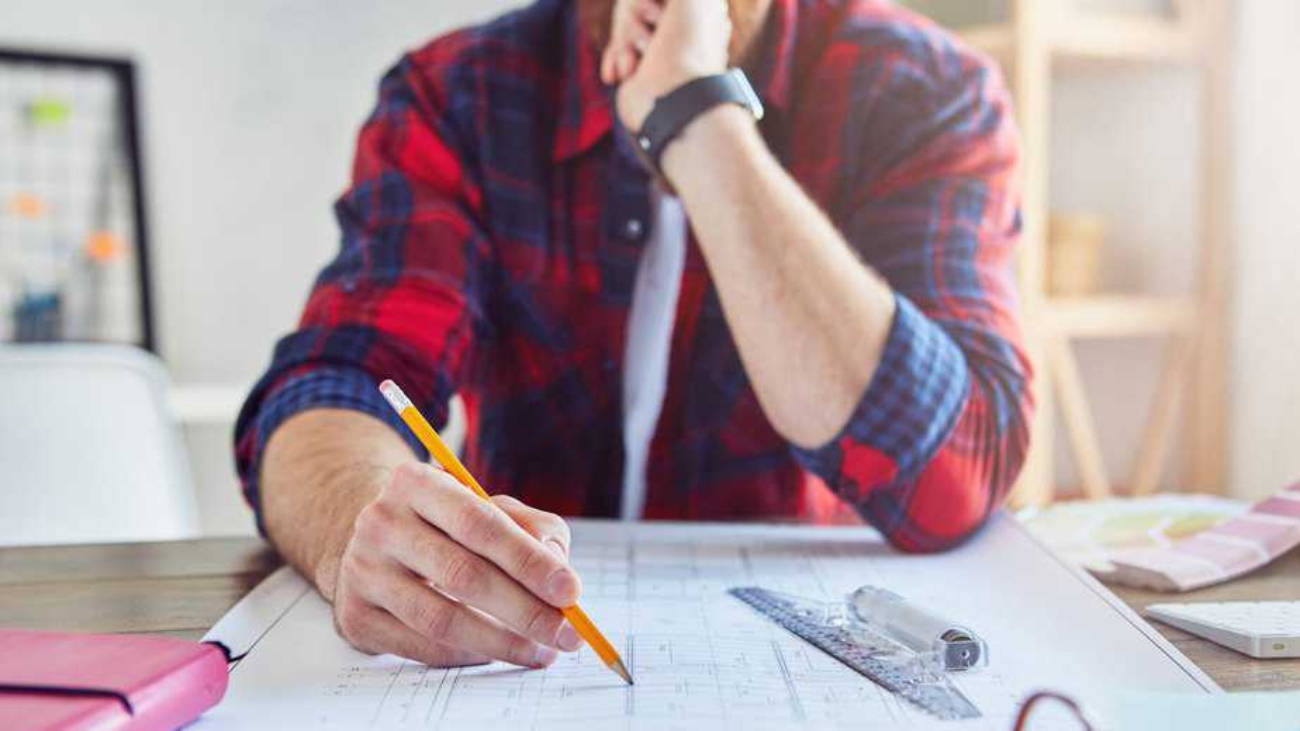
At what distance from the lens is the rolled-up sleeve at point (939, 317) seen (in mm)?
765

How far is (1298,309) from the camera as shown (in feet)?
6.06

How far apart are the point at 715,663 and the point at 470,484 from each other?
139 millimetres

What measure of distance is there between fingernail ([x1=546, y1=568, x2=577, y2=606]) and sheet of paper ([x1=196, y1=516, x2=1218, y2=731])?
0.13 ft

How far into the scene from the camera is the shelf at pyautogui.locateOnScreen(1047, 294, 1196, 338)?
195cm

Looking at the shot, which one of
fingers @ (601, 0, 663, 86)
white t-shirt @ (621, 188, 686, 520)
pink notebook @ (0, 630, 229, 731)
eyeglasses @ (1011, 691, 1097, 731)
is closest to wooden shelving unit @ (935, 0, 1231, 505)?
white t-shirt @ (621, 188, 686, 520)

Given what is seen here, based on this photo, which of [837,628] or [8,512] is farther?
[8,512]

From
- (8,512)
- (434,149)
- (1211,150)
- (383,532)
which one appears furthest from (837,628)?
(1211,150)

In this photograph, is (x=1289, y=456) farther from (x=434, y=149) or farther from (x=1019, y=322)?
(x=434, y=149)

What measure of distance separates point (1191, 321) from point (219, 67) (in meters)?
1.78

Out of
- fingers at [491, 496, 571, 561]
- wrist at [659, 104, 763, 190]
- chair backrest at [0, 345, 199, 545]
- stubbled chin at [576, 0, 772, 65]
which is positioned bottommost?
chair backrest at [0, 345, 199, 545]

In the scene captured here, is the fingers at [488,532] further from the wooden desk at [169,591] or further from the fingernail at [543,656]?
the wooden desk at [169,591]


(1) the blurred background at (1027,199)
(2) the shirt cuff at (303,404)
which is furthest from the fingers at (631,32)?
(1) the blurred background at (1027,199)

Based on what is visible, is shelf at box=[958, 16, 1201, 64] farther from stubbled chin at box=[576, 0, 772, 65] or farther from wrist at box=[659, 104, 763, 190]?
wrist at box=[659, 104, 763, 190]

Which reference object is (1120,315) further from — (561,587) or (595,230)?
(561,587)
